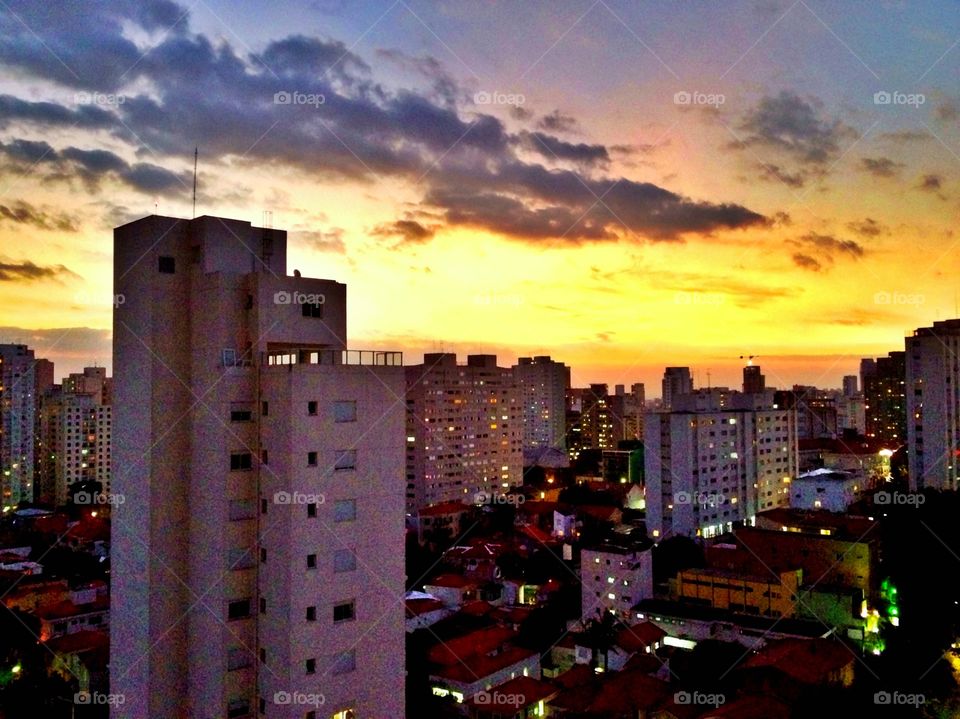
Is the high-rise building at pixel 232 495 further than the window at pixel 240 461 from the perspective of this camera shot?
No

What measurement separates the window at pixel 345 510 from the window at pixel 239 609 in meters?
1.18

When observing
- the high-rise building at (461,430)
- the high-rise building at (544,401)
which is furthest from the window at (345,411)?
the high-rise building at (544,401)

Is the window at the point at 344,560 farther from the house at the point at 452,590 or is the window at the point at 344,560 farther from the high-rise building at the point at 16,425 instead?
the high-rise building at the point at 16,425

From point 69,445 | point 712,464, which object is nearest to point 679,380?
point 712,464

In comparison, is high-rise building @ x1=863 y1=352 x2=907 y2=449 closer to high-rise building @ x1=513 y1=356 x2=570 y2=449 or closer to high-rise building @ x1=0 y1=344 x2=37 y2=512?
high-rise building @ x1=513 y1=356 x2=570 y2=449

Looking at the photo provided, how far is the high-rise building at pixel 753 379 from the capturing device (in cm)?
4509

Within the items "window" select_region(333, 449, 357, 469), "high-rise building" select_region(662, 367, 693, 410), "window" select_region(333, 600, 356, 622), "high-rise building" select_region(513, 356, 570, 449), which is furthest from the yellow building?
"high-rise building" select_region(513, 356, 570, 449)

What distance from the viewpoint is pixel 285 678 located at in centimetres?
624

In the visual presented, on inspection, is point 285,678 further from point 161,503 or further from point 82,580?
point 82,580

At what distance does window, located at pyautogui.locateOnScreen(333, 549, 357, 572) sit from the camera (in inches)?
256

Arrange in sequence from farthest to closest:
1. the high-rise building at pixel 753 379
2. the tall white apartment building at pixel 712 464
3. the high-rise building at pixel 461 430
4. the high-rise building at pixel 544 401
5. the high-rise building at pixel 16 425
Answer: the high-rise building at pixel 544 401, the high-rise building at pixel 753 379, the high-rise building at pixel 461 430, the high-rise building at pixel 16 425, the tall white apartment building at pixel 712 464

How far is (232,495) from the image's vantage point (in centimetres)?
655

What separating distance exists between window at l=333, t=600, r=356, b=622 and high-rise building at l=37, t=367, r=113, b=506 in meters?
32.8

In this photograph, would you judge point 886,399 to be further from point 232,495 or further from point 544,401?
point 232,495
